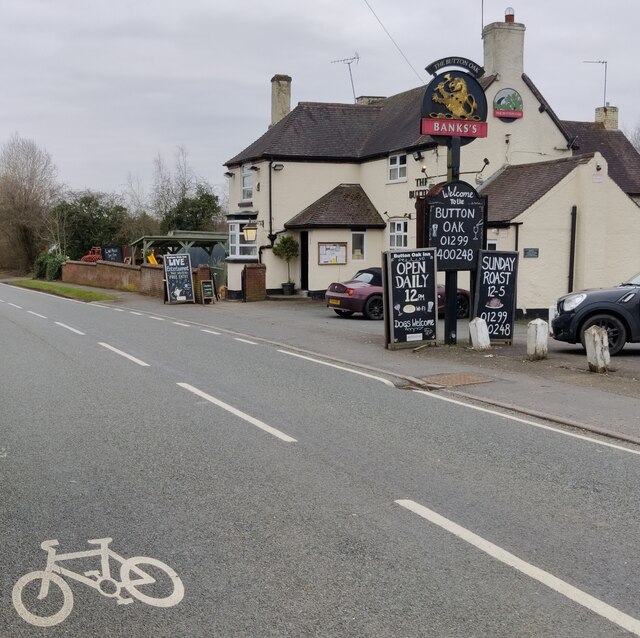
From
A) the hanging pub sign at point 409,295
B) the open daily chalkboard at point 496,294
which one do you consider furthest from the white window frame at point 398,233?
the hanging pub sign at point 409,295

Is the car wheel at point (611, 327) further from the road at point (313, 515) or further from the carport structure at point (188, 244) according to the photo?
the carport structure at point (188, 244)

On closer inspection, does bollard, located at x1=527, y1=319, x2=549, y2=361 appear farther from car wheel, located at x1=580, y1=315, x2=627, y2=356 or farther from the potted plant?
the potted plant

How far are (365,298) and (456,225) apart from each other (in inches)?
333

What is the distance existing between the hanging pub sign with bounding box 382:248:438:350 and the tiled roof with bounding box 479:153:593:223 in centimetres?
1057

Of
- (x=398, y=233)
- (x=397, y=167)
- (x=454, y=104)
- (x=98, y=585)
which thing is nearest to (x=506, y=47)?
(x=397, y=167)

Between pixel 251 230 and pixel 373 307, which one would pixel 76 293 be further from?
pixel 373 307

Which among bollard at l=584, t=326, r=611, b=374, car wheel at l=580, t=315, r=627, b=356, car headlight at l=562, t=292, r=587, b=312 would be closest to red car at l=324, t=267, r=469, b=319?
car headlight at l=562, t=292, r=587, b=312

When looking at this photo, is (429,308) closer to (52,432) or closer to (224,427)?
(224,427)

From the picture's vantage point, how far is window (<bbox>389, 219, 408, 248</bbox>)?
31578mm

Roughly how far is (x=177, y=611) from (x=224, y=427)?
427 cm

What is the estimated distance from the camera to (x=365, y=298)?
2395cm

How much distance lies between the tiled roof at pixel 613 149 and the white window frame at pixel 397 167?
7269 mm

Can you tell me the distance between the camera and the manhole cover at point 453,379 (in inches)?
449

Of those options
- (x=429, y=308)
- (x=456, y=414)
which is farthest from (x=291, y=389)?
(x=429, y=308)
